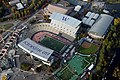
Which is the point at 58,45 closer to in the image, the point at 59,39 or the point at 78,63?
the point at 59,39

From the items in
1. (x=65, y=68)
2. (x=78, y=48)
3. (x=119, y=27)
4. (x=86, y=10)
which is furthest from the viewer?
(x=86, y=10)

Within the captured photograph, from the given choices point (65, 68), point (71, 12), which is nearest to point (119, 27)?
point (71, 12)

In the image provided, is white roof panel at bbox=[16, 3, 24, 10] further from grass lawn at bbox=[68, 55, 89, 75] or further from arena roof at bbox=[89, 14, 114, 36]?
grass lawn at bbox=[68, 55, 89, 75]

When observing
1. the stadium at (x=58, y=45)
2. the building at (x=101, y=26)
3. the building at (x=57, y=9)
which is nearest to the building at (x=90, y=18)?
the building at (x=101, y=26)

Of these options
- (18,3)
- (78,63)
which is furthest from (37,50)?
(18,3)

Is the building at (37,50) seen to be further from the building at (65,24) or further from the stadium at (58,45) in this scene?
the building at (65,24)

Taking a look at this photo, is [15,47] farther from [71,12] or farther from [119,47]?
[119,47]
